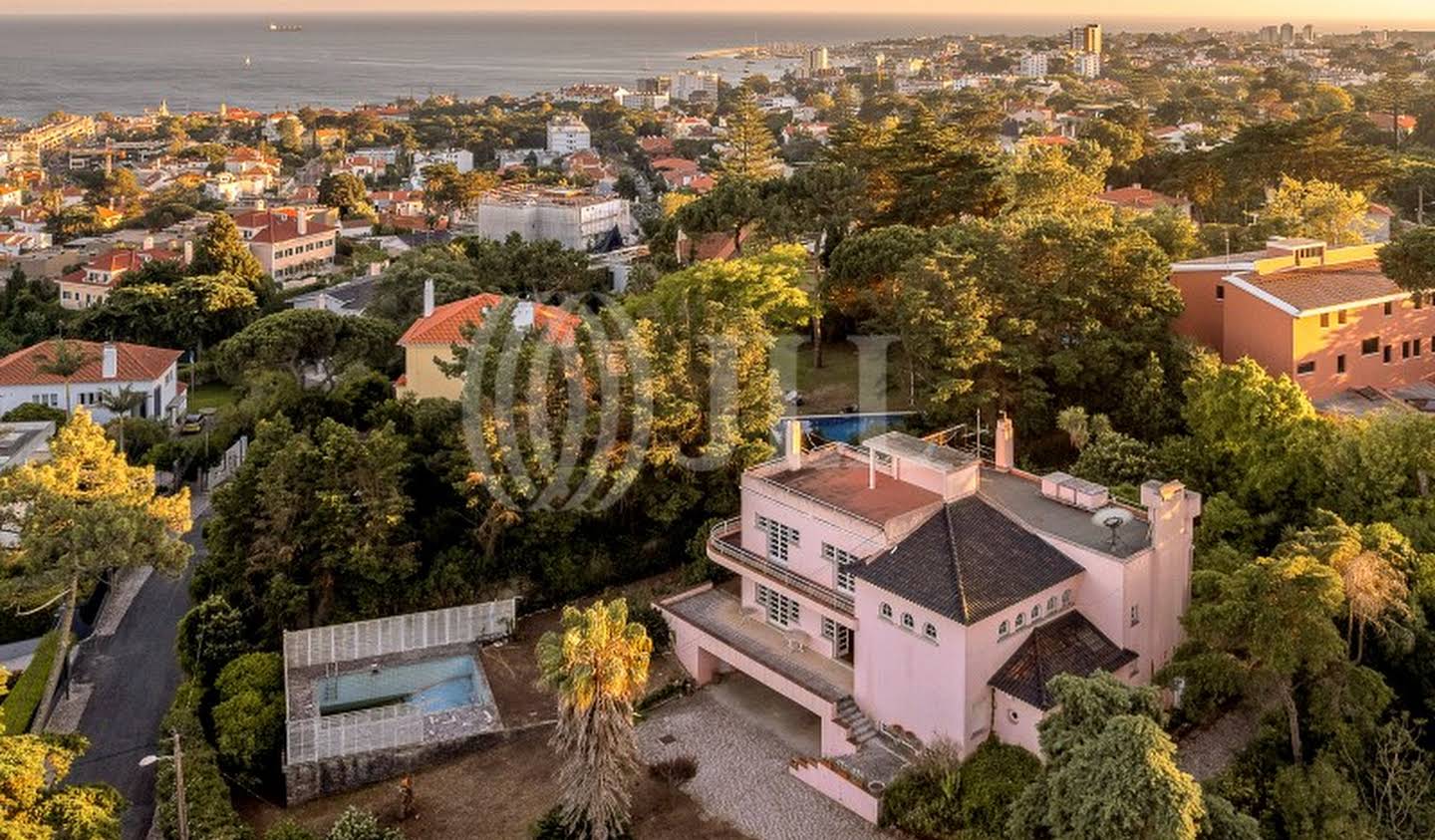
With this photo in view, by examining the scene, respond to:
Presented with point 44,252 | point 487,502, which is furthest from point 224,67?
point 487,502

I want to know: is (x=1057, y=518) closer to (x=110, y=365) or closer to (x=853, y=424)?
(x=853, y=424)

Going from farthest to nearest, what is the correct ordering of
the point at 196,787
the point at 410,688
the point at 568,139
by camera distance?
the point at 568,139, the point at 410,688, the point at 196,787

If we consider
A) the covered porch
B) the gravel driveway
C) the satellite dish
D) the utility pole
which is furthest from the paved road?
the satellite dish

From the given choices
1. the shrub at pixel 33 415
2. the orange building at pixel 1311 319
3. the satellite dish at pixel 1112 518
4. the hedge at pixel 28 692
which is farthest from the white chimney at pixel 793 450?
the shrub at pixel 33 415

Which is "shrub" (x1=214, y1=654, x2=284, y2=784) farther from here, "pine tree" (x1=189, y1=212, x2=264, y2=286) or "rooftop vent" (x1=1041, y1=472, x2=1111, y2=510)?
"pine tree" (x1=189, y1=212, x2=264, y2=286)

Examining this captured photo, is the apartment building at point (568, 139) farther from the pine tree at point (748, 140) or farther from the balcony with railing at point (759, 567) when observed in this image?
the balcony with railing at point (759, 567)

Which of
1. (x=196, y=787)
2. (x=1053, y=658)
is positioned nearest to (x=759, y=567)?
(x=1053, y=658)
